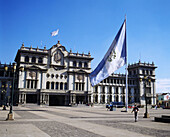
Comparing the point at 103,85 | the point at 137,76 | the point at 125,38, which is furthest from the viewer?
the point at 137,76

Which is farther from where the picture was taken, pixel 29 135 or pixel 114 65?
pixel 114 65

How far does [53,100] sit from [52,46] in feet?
73.0

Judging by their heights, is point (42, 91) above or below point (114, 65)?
below

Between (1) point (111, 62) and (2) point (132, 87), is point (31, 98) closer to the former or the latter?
(2) point (132, 87)

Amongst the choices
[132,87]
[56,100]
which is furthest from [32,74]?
[132,87]

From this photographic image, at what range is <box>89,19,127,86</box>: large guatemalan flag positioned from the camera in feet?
87.0

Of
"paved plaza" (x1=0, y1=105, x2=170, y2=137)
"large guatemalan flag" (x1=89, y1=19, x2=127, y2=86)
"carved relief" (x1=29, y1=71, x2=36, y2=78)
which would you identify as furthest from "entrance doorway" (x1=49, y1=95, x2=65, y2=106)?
"paved plaza" (x1=0, y1=105, x2=170, y2=137)

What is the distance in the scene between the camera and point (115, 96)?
94.1 metres

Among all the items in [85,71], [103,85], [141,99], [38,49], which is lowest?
[141,99]

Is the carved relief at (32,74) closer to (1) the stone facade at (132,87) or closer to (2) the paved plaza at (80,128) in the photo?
(1) the stone facade at (132,87)

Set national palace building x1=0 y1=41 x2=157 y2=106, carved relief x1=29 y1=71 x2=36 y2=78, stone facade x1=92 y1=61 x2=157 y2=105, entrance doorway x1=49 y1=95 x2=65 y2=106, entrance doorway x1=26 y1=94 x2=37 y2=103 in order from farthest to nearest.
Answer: stone facade x1=92 y1=61 x2=157 y2=105 < entrance doorway x1=49 y1=95 x2=65 y2=106 < entrance doorway x1=26 y1=94 x2=37 y2=103 < carved relief x1=29 y1=71 x2=36 y2=78 < national palace building x1=0 y1=41 x2=157 y2=106

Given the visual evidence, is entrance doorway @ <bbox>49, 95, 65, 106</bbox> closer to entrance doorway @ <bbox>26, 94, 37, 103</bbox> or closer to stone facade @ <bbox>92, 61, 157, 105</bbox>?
entrance doorway @ <bbox>26, 94, 37, 103</bbox>

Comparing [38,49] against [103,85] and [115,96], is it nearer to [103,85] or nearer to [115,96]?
[103,85]

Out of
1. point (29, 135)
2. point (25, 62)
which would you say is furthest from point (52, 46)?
point (29, 135)
